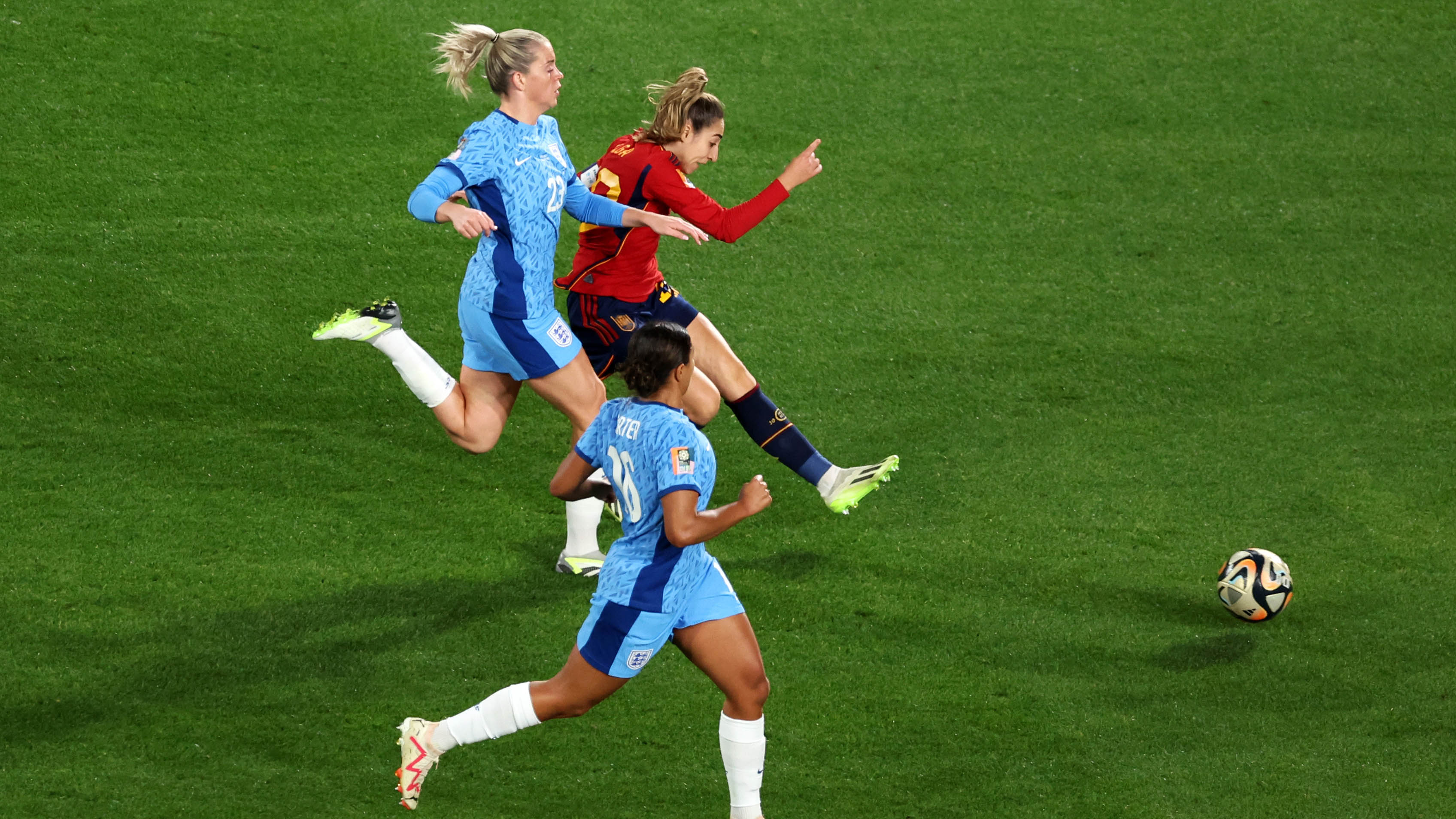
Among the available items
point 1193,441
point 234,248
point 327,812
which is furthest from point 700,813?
point 234,248

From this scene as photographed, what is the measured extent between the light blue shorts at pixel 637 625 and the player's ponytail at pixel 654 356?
64cm

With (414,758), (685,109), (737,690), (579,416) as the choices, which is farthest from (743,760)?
(685,109)

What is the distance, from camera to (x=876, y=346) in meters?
8.53

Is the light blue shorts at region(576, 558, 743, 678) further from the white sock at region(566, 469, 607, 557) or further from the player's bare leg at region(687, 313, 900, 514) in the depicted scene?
the player's bare leg at region(687, 313, 900, 514)

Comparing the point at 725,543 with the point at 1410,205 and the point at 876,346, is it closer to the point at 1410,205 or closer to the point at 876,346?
the point at 876,346

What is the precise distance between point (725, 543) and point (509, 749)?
5.90 feet

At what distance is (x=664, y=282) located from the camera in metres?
6.73

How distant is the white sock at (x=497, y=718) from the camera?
15.5 feet

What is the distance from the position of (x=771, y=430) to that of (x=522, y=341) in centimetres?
140

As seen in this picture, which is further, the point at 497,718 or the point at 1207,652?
the point at 1207,652

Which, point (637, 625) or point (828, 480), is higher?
point (828, 480)

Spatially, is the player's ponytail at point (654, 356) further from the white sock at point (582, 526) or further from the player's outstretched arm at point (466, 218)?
the white sock at point (582, 526)

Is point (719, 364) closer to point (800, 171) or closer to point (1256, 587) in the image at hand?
point (800, 171)

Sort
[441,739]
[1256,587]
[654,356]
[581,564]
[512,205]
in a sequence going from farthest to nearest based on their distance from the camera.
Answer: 1. [581,564]
2. [1256,587]
3. [512,205]
4. [441,739]
5. [654,356]
